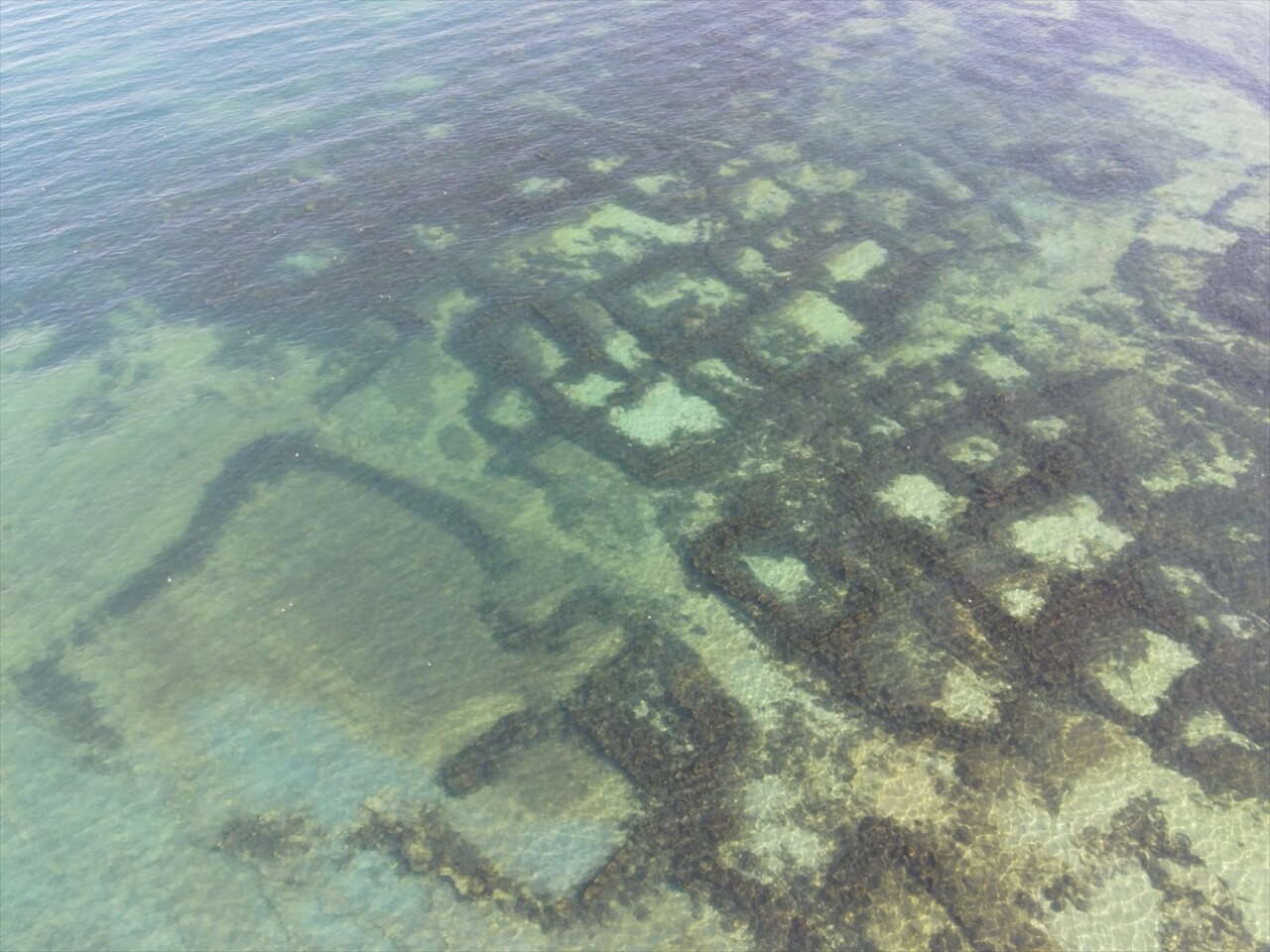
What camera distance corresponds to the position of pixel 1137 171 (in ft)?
129

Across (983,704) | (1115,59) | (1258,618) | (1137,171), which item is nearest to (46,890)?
(983,704)

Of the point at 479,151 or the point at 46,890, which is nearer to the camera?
the point at 46,890

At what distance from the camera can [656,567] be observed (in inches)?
985

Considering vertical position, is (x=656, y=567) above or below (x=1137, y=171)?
below

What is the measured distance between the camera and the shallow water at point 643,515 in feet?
62.4

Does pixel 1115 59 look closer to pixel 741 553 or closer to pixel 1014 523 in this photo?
pixel 1014 523

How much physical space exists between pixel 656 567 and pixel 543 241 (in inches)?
729

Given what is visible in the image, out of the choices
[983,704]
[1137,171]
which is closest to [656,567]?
[983,704]

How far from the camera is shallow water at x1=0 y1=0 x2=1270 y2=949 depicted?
62.4 feet

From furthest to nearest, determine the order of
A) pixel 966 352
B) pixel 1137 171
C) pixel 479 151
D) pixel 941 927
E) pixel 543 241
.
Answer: pixel 479 151 → pixel 1137 171 → pixel 543 241 → pixel 966 352 → pixel 941 927

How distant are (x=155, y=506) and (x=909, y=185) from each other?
3513cm

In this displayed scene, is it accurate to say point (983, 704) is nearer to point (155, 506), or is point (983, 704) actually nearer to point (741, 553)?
point (741, 553)

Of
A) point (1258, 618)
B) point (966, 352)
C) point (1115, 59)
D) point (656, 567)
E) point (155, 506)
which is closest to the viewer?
point (1258, 618)

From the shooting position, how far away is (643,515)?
86.8 ft
